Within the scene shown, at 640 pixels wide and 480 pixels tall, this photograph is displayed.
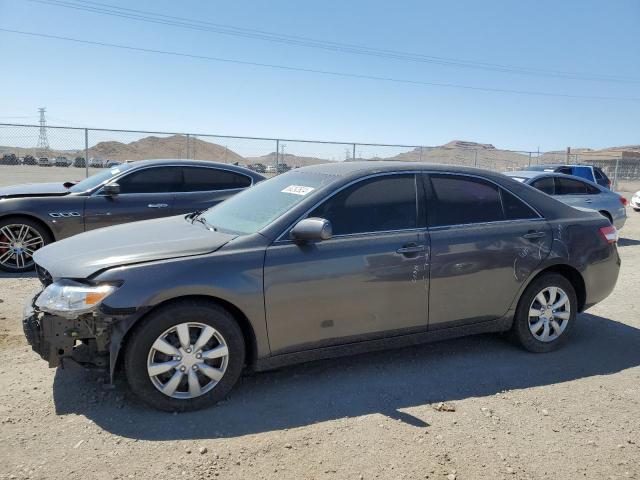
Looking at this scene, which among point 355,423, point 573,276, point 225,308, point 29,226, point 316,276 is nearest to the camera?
point 355,423

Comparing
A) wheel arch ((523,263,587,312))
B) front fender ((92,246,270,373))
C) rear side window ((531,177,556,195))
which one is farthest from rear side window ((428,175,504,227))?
rear side window ((531,177,556,195))

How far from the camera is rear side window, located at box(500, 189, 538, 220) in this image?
4.51m

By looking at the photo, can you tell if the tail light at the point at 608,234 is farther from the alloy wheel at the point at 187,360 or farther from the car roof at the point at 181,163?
the car roof at the point at 181,163

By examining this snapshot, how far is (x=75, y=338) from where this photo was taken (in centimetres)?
321

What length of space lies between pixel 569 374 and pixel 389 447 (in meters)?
1.98

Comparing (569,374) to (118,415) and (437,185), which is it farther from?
(118,415)

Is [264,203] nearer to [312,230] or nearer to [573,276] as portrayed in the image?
[312,230]

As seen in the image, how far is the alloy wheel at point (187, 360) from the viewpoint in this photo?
3305 millimetres

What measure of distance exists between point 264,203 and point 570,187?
29.7ft

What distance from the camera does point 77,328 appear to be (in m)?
3.19

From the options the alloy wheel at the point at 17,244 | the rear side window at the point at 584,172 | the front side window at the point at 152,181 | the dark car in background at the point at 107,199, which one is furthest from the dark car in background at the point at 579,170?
the alloy wheel at the point at 17,244

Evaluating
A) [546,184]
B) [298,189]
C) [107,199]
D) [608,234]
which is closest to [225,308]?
[298,189]

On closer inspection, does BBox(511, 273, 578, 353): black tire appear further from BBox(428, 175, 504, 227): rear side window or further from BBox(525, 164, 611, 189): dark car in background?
BBox(525, 164, 611, 189): dark car in background

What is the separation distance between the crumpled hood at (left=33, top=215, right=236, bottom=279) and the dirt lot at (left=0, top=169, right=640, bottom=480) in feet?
2.89
